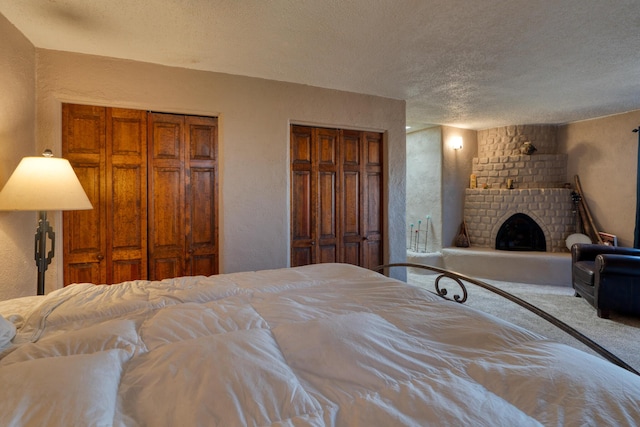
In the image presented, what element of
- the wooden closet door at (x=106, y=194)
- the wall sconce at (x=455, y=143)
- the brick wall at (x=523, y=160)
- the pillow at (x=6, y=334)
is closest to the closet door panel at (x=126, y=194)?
the wooden closet door at (x=106, y=194)

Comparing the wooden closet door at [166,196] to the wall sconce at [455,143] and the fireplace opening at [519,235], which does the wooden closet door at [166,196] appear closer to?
the wall sconce at [455,143]

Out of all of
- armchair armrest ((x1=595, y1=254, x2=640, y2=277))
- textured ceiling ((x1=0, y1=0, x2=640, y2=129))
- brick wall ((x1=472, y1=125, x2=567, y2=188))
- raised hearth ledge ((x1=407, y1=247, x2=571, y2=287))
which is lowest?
raised hearth ledge ((x1=407, y1=247, x2=571, y2=287))

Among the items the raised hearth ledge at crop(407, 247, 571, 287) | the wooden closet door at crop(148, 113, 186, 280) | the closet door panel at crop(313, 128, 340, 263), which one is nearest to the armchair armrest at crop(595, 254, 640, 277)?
the raised hearth ledge at crop(407, 247, 571, 287)

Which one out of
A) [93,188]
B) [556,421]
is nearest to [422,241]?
[93,188]

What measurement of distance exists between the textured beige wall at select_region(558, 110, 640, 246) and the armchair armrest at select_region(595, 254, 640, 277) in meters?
1.97

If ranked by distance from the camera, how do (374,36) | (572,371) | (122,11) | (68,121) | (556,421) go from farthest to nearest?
(68,121), (374,36), (122,11), (572,371), (556,421)

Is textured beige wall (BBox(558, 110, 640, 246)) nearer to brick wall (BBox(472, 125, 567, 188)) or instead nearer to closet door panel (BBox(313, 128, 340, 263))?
brick wall (BBox(472, 125, 567, 188))

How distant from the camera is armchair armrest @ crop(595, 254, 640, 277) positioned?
3.03 m

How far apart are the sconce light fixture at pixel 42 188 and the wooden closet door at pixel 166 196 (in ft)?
2.69

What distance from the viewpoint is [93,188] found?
8.86ft

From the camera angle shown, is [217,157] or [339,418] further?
[217,157]

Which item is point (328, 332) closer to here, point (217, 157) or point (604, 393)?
point (604, 393)

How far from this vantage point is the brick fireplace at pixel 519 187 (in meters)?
5.16

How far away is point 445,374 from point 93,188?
2971mm
